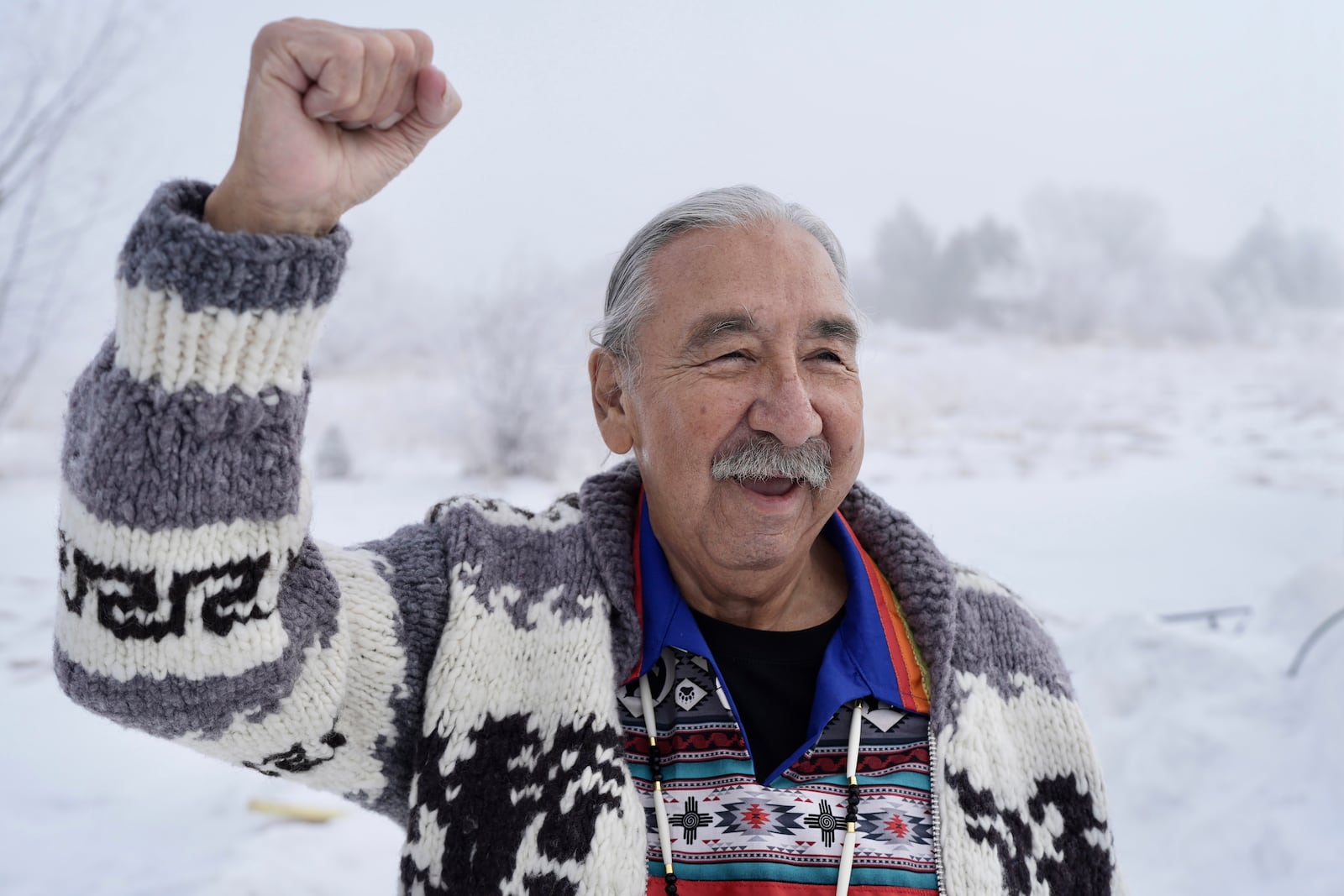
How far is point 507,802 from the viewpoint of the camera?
3.47 feet

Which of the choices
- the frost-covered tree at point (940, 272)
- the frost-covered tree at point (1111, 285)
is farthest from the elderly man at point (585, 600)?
the frost-covered tree at point (1111, 285)

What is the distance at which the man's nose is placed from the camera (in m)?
1.15

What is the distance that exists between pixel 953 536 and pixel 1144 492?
0.86 m

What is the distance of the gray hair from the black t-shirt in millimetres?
374

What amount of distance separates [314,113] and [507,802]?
714 mm

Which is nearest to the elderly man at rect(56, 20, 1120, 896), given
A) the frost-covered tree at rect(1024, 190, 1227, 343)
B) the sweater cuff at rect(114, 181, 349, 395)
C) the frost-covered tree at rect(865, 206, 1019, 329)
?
the sweater cuff at rect(114, 181, 349, 395)

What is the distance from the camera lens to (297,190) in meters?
0.82

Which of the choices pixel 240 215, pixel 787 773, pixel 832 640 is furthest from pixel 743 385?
pixel 240 215

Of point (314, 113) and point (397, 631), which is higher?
point (314, 113)

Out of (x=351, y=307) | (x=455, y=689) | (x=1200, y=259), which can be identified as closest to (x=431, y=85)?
(x=455, y=689)

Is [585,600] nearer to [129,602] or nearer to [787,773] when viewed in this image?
[787,773]

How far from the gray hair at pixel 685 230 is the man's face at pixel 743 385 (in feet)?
0.05

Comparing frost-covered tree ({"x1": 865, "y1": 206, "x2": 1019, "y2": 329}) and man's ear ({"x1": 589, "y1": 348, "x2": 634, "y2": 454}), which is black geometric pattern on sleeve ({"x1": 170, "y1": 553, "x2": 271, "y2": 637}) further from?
frost-covered tree ({"x1": 865, "y1": 206, "x2": 1019, "y2": 329})

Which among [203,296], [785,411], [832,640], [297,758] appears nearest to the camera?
[203,296]
